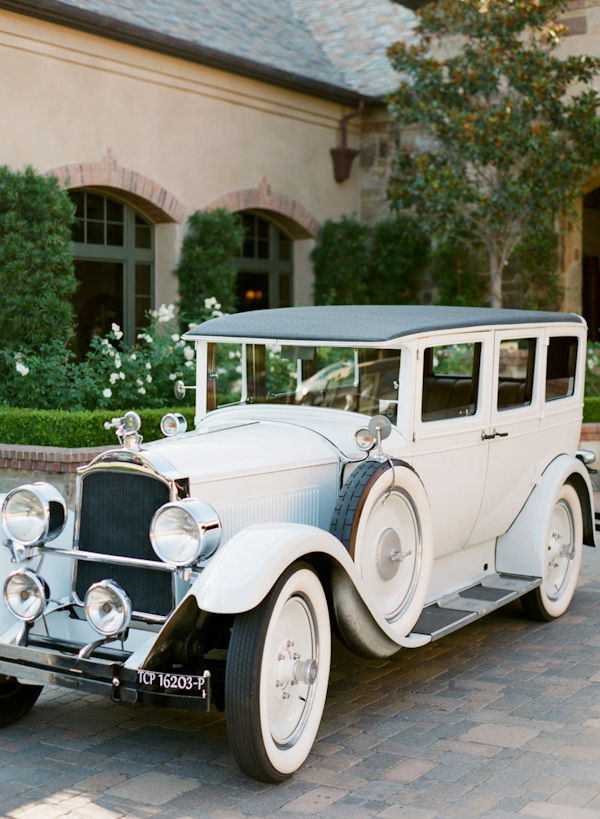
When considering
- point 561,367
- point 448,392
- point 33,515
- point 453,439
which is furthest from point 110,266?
point 33,515

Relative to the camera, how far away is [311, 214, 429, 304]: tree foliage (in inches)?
544

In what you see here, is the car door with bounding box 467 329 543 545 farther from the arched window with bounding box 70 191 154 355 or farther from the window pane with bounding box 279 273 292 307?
the window pane with bounding box 279 273 292 307

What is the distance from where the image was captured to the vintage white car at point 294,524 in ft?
11.7

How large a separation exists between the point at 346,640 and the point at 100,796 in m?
1.14

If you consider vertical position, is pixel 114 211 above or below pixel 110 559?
above

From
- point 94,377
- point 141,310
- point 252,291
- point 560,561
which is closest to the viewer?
point 560,561

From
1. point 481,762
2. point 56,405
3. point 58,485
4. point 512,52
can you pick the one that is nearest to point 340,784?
point 481,762

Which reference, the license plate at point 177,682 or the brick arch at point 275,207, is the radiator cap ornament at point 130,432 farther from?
the brick arch at point 275,207

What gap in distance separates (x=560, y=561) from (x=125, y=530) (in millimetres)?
2967

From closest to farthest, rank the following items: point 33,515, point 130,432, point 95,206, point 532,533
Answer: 1. point 33,515
2. point 130,432
3. point 532,533
4. point 95,206

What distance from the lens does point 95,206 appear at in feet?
37.2

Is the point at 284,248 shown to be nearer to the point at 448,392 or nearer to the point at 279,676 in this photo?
the point at 448,392

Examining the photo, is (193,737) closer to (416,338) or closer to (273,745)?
(273,745)

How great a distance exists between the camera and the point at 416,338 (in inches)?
182
